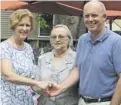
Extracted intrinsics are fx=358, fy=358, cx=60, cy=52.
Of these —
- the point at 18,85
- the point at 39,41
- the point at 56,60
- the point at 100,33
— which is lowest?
the point at 39,41

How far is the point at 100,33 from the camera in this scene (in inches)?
128

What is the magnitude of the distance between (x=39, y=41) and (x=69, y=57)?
15.4 m

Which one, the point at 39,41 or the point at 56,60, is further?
the point at 39,41

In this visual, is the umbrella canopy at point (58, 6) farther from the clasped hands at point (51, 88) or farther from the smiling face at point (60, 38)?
the clasped hands at point (51, 88)

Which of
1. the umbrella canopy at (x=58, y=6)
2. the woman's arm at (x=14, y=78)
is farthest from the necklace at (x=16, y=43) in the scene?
the umbrella canopy at (x=58, y=6)

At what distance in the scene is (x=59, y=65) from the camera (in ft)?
12.0

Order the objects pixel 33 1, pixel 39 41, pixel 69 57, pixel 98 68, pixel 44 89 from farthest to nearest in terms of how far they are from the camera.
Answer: pixel 39 41, pixel 33 1, pixel 69 57, pixel 44 89, pixel 98 68

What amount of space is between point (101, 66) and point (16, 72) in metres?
1.00

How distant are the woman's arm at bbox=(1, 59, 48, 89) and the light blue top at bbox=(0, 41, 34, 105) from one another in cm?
8

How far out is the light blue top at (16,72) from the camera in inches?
147

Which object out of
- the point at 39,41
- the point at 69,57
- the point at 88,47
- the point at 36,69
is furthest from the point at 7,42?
the point at 39,41

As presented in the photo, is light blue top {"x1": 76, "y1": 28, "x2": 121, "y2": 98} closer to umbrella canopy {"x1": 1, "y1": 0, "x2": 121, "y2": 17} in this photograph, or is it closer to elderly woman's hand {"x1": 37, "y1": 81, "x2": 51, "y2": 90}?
elderly woman's hand {"x1": 37, "y1": 81, "x2": 51, "y2": 90}

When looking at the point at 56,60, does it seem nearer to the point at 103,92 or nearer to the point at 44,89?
the point at 44,89

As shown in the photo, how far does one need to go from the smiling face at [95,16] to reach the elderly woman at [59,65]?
55cm
